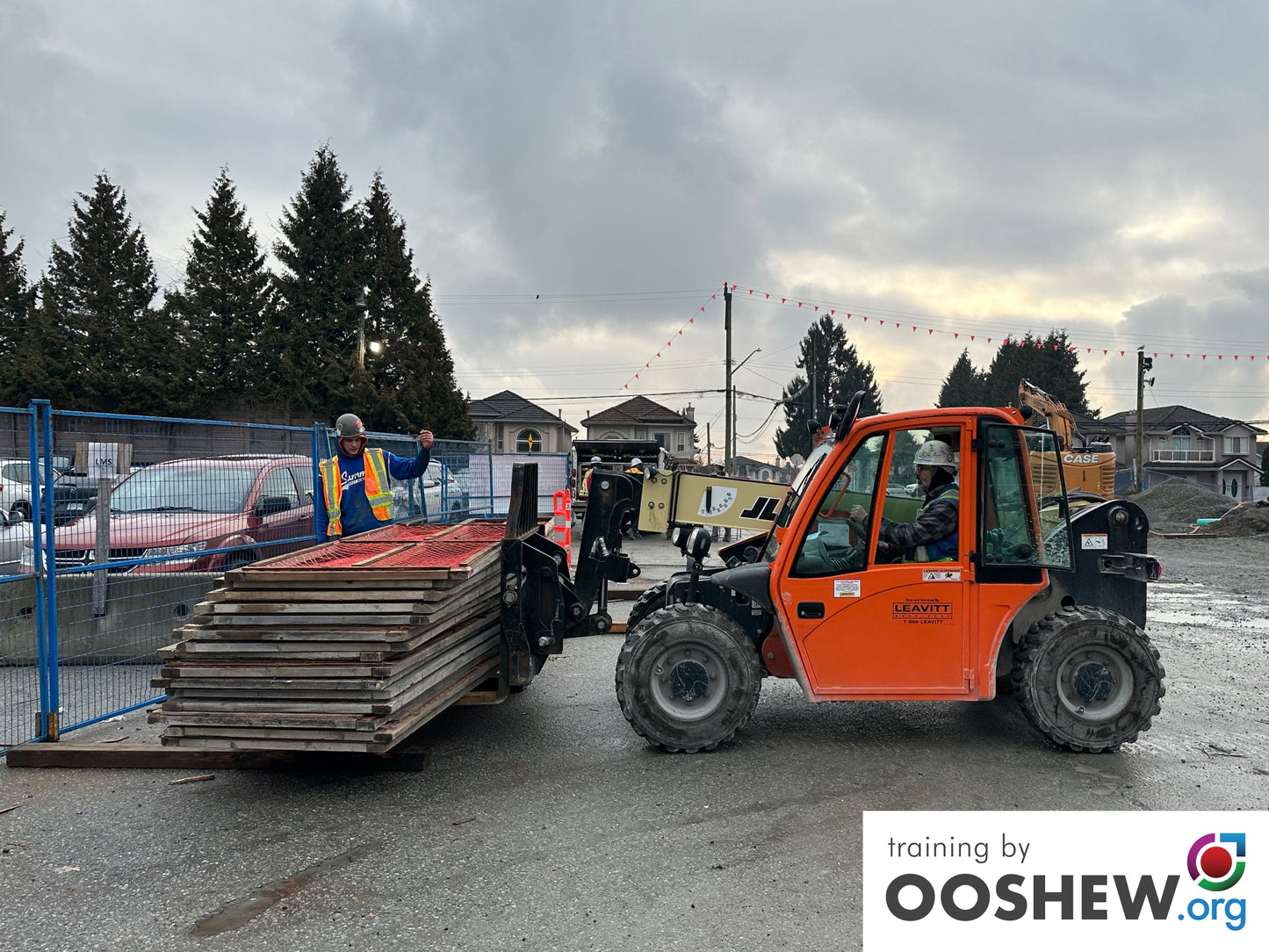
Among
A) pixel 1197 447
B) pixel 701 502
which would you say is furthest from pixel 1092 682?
pixel 1197 447

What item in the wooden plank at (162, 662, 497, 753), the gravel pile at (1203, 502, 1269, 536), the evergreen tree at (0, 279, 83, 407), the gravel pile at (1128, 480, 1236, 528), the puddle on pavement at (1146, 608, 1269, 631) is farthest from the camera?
the evergreen tree at (0, 279, 83, 407)

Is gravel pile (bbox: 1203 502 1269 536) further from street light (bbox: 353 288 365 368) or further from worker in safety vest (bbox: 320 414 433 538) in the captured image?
street light (bbox: 353 288 365 368)

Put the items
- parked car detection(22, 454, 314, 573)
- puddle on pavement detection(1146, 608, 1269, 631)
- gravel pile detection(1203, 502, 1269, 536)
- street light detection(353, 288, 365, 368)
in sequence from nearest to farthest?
parked car detection(22, 454, 314, 573) → puddle on pavement detection(1146, 608, 1269, 631) → gravel pile detection(1203, 502, 1269, 536) → street light detection(353, 288, 365, 368)

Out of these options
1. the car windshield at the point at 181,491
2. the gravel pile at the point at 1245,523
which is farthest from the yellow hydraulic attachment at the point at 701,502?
the gravel pile at the point at 1245,523

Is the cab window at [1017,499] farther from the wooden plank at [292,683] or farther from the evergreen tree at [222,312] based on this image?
the evergreen tree at [222,312]

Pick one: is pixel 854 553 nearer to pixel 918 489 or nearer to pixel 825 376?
pixel 918 489

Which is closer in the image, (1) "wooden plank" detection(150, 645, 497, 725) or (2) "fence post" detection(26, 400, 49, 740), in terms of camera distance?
(1) "wooden plank" detection(150, 645, 497, 725)

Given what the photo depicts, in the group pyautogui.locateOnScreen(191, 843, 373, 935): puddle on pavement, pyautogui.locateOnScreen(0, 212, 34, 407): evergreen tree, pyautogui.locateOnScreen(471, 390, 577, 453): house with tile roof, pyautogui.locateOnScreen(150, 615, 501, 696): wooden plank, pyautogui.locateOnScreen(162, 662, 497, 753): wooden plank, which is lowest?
pyautogui.locateOnScreen(191, 843, 373, 935): puddle on pavement

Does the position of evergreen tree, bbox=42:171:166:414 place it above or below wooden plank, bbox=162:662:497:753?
above

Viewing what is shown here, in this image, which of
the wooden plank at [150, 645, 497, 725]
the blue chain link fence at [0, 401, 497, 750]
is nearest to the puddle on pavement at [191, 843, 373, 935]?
the wooden plank at [150, 645, 497, 725]

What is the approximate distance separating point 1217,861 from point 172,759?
5.22 meters

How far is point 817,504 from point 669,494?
1122mm

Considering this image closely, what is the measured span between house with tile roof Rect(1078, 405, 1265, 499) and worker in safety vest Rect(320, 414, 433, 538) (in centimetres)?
6983

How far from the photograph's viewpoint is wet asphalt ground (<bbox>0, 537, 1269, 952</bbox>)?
128 inches
